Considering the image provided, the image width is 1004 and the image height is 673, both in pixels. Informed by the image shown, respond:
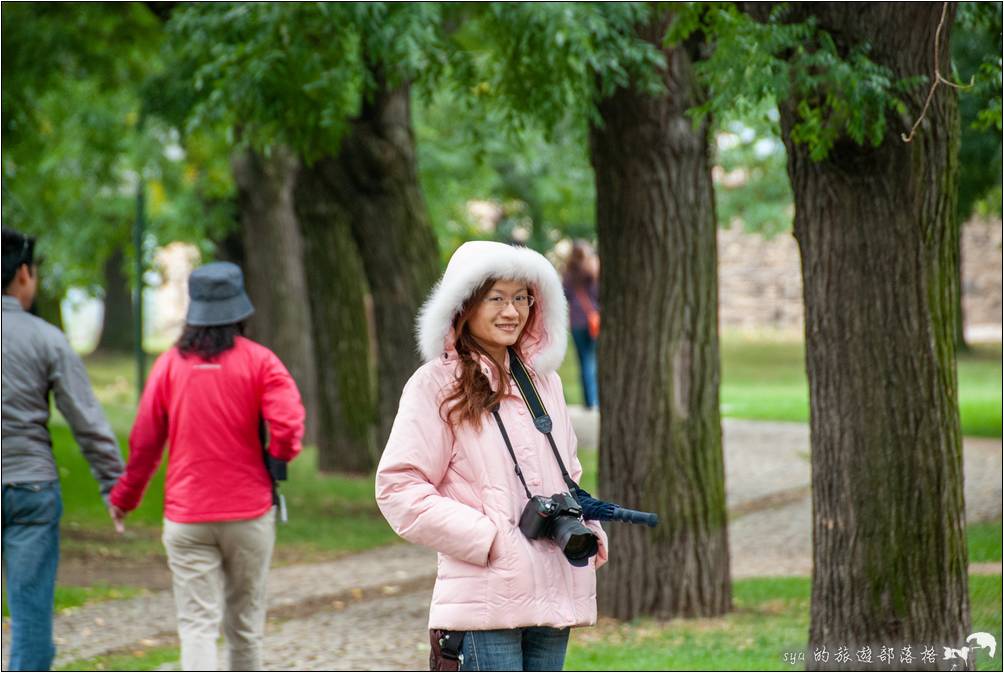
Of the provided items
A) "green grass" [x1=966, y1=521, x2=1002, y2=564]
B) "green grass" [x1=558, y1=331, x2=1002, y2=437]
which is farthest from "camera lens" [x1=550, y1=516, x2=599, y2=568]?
"green grass" [x1=558, y1=331, x2=1002, y2=437]

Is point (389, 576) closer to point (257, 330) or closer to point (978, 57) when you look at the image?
point (978, 57)

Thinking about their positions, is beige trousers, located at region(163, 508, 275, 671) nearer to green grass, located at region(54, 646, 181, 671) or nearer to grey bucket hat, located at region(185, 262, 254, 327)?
grey bucket hat, located at region(185, 262, 254, 327)

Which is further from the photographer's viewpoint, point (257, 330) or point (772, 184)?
point (772, 184)

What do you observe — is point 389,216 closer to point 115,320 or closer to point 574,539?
point 574,539

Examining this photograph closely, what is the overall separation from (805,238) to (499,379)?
8.08 ft

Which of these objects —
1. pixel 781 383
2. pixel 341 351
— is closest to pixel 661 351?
pixel 341 351

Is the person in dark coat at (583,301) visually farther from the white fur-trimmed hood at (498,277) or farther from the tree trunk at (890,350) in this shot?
the white fur-trimmed hood at (498,277)

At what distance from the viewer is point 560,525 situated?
12.7 feet

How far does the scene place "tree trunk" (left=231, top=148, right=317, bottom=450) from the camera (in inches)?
677

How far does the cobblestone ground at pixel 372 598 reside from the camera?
7730 millimetres

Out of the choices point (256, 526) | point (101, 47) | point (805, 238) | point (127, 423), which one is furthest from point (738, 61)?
point (127, 423)

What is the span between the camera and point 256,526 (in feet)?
19.7

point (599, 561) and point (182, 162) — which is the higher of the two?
point (182, 162)

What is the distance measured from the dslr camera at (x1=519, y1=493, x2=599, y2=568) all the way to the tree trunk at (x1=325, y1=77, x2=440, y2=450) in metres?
8.13
